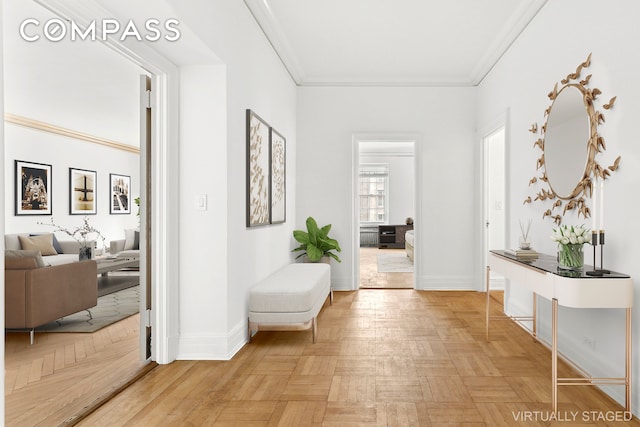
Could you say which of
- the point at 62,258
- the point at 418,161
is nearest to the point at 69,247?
the point at 62,258

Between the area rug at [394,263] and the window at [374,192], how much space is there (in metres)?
2.29

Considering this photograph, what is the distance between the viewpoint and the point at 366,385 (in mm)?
2775

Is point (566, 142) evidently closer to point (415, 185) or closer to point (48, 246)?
point (415, 185)

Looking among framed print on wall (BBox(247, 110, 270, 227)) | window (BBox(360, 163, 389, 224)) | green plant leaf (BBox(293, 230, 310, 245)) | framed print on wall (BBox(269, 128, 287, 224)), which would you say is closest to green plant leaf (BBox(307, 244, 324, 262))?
green plant leaf (BBox(293, 230, 310, 245))

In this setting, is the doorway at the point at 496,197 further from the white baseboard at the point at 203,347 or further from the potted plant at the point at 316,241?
the white baseboard at the point at 203,347

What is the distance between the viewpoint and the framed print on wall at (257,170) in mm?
3791

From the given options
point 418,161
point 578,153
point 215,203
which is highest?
point 418,161

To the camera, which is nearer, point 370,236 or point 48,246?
point 48,246

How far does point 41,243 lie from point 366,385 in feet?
19.0

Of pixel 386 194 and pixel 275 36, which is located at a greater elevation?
pixel 275 36

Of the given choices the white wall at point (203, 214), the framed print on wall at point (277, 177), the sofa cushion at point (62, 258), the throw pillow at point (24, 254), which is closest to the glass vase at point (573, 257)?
the white wall at point (203, 214)

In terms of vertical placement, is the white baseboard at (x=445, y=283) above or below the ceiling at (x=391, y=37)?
below

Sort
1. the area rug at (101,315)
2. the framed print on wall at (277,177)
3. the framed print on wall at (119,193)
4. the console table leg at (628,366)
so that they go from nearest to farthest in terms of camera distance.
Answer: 1. the console table leg at (628,366)
2. the area rug at (101,315)
3. the framed print on wall at (277,177)
4. the framed print on wall at (119,193)

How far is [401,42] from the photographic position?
480 cm
